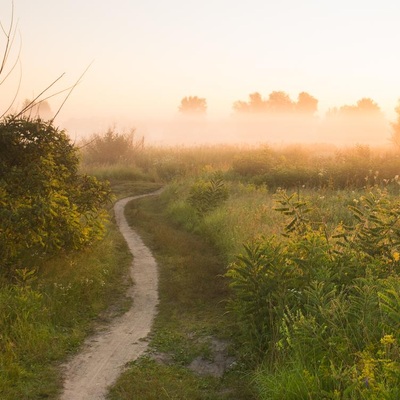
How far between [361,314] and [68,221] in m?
7.15

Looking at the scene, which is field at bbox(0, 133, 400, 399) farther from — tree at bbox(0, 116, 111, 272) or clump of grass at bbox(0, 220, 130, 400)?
tree at bbox(0, 116, 111, 272)

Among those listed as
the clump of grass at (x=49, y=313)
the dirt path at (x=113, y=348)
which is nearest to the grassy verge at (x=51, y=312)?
the clump of grass at (x=49, y=313)

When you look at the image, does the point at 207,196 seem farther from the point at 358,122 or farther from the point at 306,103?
the point at 306,103

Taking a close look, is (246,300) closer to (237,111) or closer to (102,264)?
(102,264)

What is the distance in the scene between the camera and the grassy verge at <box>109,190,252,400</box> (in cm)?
670

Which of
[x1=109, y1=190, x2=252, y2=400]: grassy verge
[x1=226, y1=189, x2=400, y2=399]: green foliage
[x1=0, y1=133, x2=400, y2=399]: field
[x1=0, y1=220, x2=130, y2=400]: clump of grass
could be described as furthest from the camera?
[x1=0, y1=220, x2=130, y2=400]: clump of grass

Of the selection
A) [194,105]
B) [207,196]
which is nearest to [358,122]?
[194,105]

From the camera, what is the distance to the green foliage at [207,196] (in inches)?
739

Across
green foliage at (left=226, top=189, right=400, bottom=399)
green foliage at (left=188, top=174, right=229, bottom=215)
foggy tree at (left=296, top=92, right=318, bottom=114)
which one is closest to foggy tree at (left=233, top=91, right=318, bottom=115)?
foggy tree at (left=296, top=92, right=318, bottom=114)

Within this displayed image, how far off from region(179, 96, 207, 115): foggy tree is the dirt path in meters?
127

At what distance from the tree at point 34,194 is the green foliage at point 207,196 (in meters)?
7.17

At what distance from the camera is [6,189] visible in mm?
10461

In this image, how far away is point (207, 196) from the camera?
19.4m

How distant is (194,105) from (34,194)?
129039 mm
